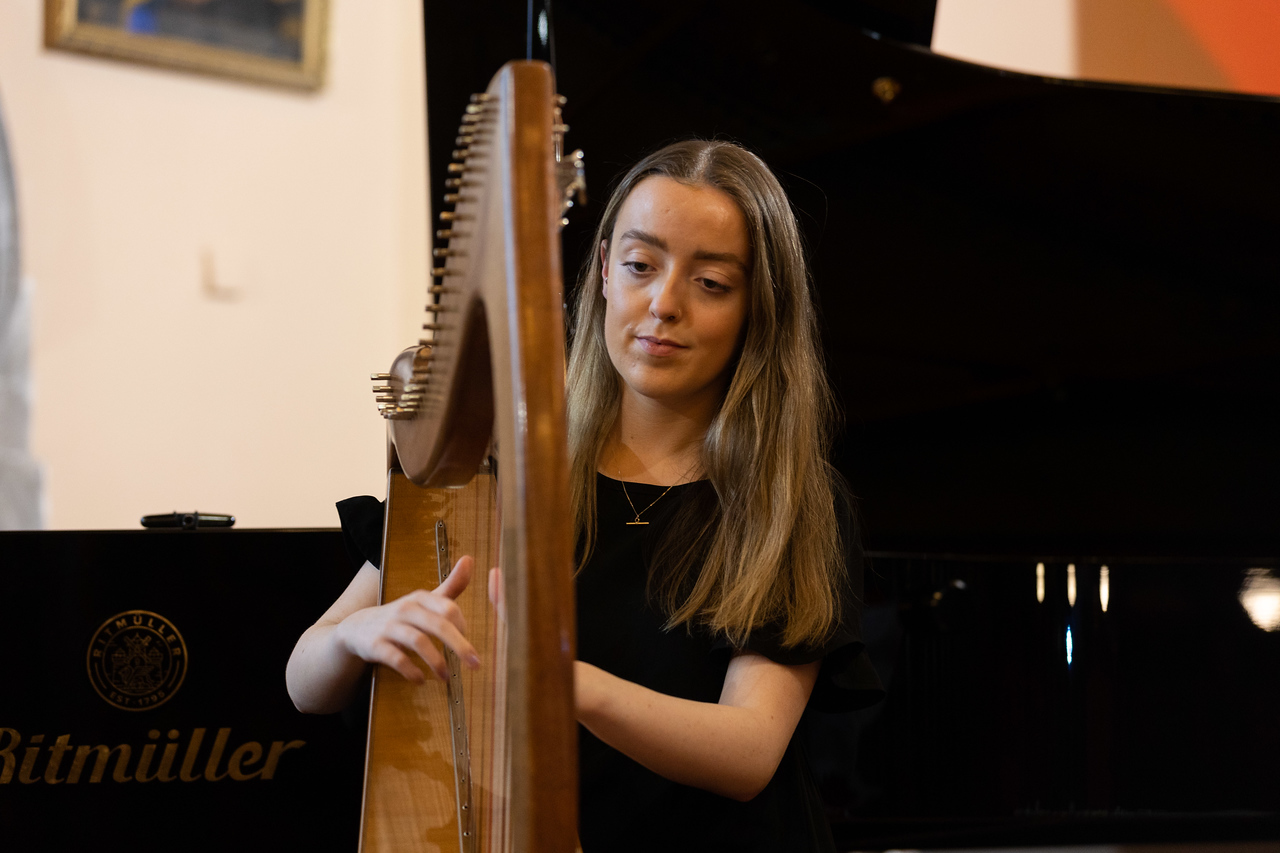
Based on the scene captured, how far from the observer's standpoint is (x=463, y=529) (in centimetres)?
109

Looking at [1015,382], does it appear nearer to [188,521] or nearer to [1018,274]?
[1018,274]

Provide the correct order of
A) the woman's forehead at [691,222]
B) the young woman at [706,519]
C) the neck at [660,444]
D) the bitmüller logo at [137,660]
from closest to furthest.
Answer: the young woman at [706,519], the woman's forehead at [691,222], the neck at [660,444], the bitmüller logo at [137,660]

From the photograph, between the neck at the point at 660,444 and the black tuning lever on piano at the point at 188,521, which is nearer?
the neck at the point at 660,444

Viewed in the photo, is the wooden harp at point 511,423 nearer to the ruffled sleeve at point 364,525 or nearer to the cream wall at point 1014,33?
the ruffled sleeve at point 364,525

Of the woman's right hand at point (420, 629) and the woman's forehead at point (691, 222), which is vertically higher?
the woman's forehead at point (691, 222)

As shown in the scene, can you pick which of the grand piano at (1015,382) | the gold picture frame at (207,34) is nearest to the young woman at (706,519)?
the grand piano at (1015,382)

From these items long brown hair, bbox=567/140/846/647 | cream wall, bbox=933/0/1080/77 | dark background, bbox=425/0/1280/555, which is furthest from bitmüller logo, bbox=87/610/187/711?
cream wall, bbox=933/0/1080/77

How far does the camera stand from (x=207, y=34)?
3.63m

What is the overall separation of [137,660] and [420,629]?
3.29 ft

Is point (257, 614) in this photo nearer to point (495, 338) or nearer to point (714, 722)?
point (714, 722)

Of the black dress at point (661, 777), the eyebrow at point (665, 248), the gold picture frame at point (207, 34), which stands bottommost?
the black dress at point (661, 777)

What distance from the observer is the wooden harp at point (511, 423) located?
18.7 inches

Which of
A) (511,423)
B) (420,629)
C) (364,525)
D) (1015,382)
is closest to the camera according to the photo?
(511,423)

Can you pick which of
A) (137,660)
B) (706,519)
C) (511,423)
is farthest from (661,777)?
(137,660)
